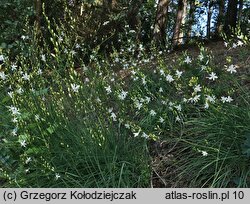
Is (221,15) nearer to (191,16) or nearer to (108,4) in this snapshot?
(191,16)

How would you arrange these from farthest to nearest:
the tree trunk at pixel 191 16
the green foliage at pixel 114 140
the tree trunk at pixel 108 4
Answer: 1. the tree trunk at pixel 191 16
2. the tree trunk at pixel 108 4
3. the green foliage at pixel 114 140

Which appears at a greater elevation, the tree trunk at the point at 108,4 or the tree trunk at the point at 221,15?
the tree trunk at the point at 221,15

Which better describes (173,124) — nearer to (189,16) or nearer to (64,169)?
(64,169)

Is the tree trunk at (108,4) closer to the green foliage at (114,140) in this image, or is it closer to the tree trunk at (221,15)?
the tree trunk at (221,15)

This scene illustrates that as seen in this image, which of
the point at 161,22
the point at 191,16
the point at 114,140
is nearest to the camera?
the point at 114,140

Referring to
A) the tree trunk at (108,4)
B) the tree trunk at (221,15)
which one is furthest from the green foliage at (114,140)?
the tree trunk at (221,15)

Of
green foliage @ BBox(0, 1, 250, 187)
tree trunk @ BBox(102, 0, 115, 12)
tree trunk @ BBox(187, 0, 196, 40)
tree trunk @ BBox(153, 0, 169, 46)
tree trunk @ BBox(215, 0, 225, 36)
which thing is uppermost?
tree trunk @ BBox(187, 0, 196, 40)

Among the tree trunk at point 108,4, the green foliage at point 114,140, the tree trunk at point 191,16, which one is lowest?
the green foliage at point 114,140

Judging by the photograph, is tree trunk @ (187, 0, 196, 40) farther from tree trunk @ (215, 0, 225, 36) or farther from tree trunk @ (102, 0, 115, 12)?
tree trunk @ (102, 0, 115, 12)

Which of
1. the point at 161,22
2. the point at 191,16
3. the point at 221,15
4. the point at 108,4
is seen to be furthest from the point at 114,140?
the point at 191,16

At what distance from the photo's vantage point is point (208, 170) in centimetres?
298

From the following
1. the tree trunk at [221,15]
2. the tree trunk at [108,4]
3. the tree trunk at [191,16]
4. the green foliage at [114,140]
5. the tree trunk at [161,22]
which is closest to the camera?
the green foliage at [114,140]

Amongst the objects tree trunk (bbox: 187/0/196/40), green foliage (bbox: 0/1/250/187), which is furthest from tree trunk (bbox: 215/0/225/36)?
green foliage (bbox: 0/1/250/187)

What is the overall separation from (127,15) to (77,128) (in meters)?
4.95
